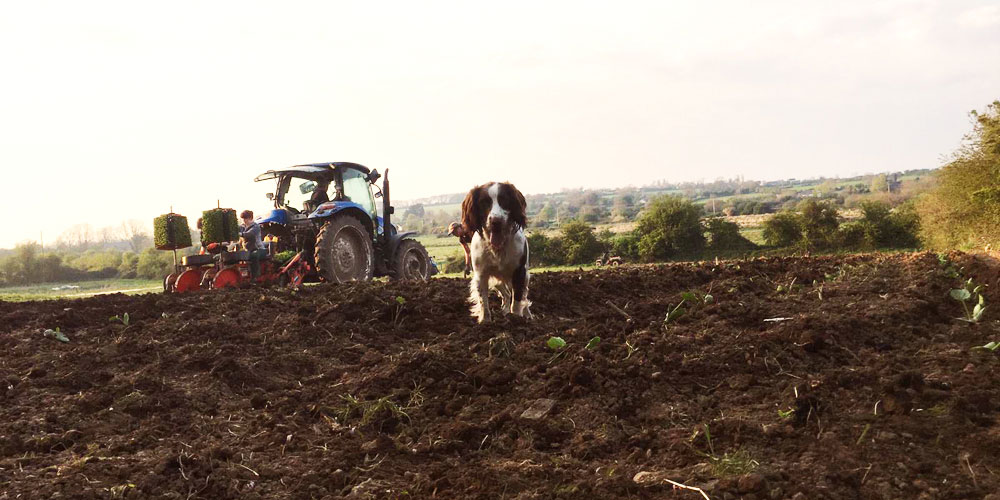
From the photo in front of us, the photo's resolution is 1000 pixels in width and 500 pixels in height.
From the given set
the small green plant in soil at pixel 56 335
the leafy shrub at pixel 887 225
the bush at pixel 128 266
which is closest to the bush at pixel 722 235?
the leafy shrub at pixel 887 225

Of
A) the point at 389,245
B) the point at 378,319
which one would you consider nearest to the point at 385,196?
the point at 389,245

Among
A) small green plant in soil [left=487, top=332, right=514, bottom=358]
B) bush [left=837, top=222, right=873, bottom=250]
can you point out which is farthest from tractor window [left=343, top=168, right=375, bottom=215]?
bush [left=837, top=222, right=873, bottom=250]

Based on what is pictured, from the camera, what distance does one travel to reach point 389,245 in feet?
40.3

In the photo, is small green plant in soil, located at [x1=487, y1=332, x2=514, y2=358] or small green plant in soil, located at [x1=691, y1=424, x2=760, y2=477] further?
small green plant in soil, located at [x1=487, y1=332, x2=514, y2=358]

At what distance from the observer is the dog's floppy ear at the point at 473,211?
6.35m

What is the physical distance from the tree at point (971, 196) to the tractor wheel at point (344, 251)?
12762 mm

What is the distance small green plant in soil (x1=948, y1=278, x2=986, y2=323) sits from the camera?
4.69 meters

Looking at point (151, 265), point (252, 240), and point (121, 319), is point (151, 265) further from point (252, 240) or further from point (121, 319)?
point (121, 319)

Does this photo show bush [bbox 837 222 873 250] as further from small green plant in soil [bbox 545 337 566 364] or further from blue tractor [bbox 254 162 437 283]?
small green plant in soil [bbox 545 337 566 364]

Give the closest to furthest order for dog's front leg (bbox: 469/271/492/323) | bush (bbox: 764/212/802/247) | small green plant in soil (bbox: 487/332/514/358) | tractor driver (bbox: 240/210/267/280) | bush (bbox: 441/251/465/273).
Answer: small green plant in soil (bbox: 487/332/514/358)
dog's front leg (bbox: 469/271/492/323)
tractor driver (bbox: 240/210/267/280)
bush (bbox: 764/212/802/247)
bush (bbox: 441/251/465/273)

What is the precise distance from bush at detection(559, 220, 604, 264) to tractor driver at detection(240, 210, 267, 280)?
12339 millimetres

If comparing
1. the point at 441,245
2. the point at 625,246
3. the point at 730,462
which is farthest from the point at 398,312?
the point at 441,245

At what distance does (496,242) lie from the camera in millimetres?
6215

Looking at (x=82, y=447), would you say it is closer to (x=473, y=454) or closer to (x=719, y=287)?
(x=473, y=454)
